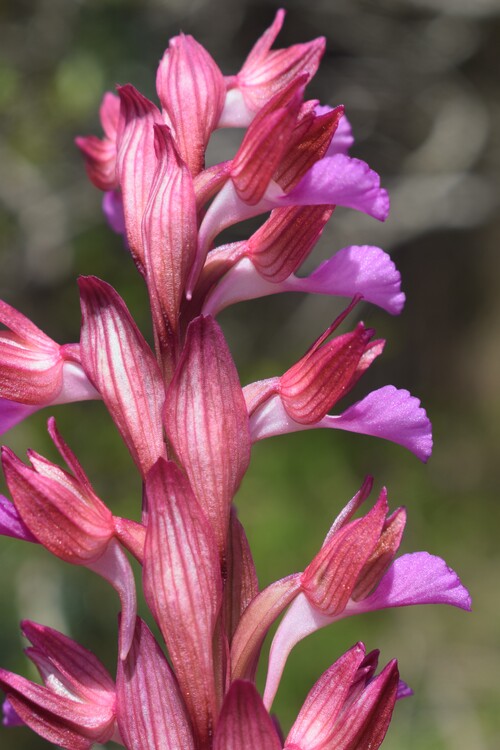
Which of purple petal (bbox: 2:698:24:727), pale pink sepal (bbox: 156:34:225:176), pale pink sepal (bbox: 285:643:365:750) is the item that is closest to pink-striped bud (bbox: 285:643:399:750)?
pale pink sepal (bbox: 285:643:365:750)

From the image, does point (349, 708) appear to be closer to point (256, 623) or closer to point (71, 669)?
point (256, 623)

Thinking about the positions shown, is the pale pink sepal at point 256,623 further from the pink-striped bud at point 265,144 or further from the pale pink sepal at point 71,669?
the pink-striped bud at point 265,144

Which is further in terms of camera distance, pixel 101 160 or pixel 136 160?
pixel 101 160

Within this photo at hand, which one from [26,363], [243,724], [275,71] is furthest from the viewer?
[275,71]

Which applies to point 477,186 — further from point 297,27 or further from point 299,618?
point 299,618

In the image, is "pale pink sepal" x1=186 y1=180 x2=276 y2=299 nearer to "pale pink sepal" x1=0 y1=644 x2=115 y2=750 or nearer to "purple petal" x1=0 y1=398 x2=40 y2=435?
"purple petal" x1=0 y1=398 x2=40 y2=435

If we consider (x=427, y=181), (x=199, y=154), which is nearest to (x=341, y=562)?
(x=199, y=154)

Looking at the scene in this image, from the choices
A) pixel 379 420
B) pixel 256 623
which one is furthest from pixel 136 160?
pixel 256 623
